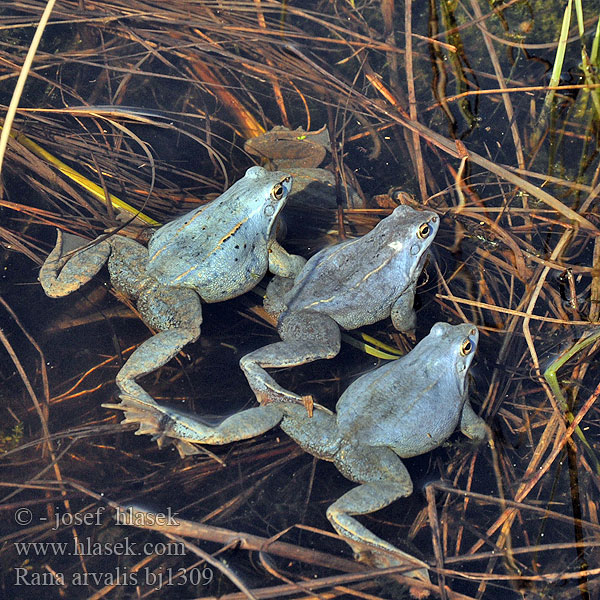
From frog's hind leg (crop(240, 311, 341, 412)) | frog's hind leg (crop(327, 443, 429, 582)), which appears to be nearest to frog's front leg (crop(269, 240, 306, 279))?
frog's hind leg (crop(240, 311, 341, 412))

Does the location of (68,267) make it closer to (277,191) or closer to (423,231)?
(277,191)

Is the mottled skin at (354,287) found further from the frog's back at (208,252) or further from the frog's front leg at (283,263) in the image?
the frog's back at (208,252)

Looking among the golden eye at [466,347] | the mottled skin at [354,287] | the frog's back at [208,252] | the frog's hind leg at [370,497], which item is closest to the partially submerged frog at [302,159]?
the mottled skin at [354,287]

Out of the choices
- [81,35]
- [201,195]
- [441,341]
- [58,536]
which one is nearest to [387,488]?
[441,341]

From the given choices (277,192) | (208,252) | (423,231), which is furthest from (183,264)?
(423,231)

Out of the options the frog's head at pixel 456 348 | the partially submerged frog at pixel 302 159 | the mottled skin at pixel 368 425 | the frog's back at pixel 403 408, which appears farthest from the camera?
the partially submerged frog at pixel 302 159

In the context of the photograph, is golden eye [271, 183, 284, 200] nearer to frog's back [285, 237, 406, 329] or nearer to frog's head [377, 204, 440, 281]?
frog's back [285, 237, 406, 329]
